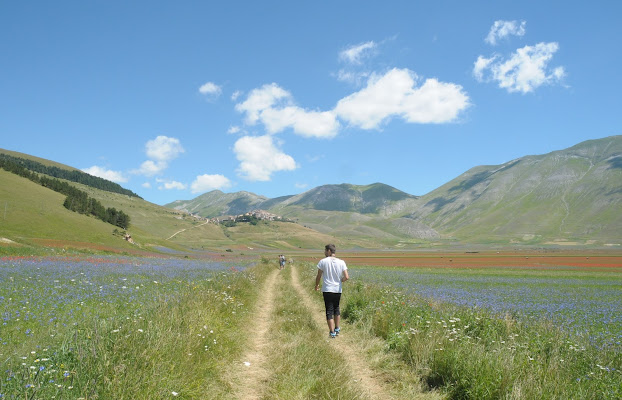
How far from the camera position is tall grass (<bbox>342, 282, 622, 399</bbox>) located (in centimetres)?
552

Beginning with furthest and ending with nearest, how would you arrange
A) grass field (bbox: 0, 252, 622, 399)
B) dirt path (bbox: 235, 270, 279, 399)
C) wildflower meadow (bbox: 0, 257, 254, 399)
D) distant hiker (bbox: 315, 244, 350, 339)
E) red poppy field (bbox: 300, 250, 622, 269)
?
red poppy field (bbox: 300, 250, 622, 269), distant hiker (bbox: 315, 244, 350, 339), dirt path (bbox: 235, 270, 279, 399), grass field (bbox: 0, 252, 622, 399), wildflower meadow (bbox: 0, 257, 254, 399)

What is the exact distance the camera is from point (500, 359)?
20.3 feet

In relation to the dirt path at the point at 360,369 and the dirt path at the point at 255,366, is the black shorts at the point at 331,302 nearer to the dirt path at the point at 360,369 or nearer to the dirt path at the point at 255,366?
the dirt path at the point at 360,369

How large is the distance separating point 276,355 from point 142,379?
390 centimetres

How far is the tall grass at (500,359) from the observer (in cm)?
552

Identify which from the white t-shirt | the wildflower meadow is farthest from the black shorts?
the wildflower meadow

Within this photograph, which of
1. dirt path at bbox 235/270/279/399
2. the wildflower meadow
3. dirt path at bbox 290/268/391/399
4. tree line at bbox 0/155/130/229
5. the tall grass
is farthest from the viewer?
tree line at bbox 0/155/130/229

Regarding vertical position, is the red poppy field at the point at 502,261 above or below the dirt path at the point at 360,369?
below

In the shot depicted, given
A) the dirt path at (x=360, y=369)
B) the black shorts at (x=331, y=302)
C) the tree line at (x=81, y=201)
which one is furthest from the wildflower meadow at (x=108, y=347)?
the tree line at (x=81, y=201)

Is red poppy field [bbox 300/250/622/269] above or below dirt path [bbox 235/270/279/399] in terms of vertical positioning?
below

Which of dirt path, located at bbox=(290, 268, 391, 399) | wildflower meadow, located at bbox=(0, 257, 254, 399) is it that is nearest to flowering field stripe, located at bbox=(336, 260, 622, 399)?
dirt path, located at bbox=(290, 268, 391, 399)

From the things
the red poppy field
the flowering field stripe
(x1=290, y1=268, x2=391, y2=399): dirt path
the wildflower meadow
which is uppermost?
the wildflower meadow

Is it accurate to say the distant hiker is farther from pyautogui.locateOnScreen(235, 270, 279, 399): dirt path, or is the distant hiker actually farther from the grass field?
pyautogui.locateOnScreen(235, 270, 279, 399): dirt path

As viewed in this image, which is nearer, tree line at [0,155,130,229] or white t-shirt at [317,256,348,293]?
white t-shirt at [317,256,348,293]
